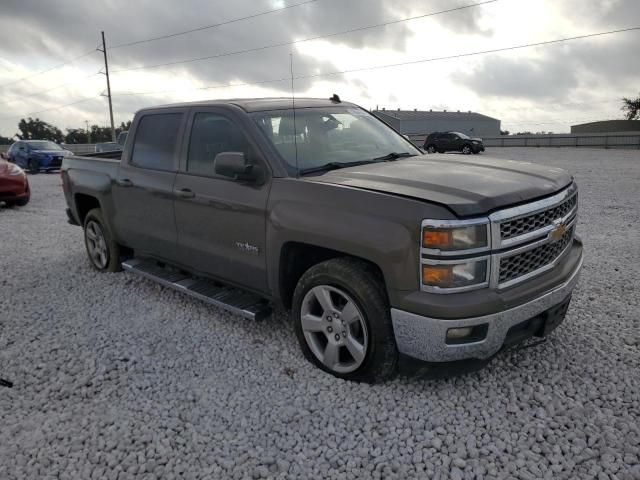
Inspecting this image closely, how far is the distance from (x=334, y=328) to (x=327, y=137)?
62.3 inches

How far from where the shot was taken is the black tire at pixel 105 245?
17.8 feet

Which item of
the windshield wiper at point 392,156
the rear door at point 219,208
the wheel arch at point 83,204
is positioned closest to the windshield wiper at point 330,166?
the windshield wiper at point 392,156

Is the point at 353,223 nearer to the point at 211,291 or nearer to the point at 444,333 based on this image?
the point at 444,333

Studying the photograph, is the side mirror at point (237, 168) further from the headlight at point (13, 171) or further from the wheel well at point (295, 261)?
the headlight at point (13, 171)

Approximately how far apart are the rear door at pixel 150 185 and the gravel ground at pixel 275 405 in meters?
0.71

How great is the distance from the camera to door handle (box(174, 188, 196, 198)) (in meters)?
3.98

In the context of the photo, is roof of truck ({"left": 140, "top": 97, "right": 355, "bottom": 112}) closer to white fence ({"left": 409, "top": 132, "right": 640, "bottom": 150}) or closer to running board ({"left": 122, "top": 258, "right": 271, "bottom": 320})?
running board ({"left": 122, "top": 258, "right": 271, "bottom": 320})

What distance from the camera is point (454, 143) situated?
29.1 m

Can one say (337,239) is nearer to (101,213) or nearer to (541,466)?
(541,466)

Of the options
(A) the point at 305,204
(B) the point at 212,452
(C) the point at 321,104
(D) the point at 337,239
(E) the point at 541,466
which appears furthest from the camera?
(C) the point at 321,104

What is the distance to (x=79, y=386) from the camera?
127 inches

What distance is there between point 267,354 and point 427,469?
5.06ft

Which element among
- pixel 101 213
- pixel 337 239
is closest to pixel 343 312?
pixel 337 239

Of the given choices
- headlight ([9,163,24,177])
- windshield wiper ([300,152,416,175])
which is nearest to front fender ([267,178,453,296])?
windshield wiper ([300,152,416,175])
